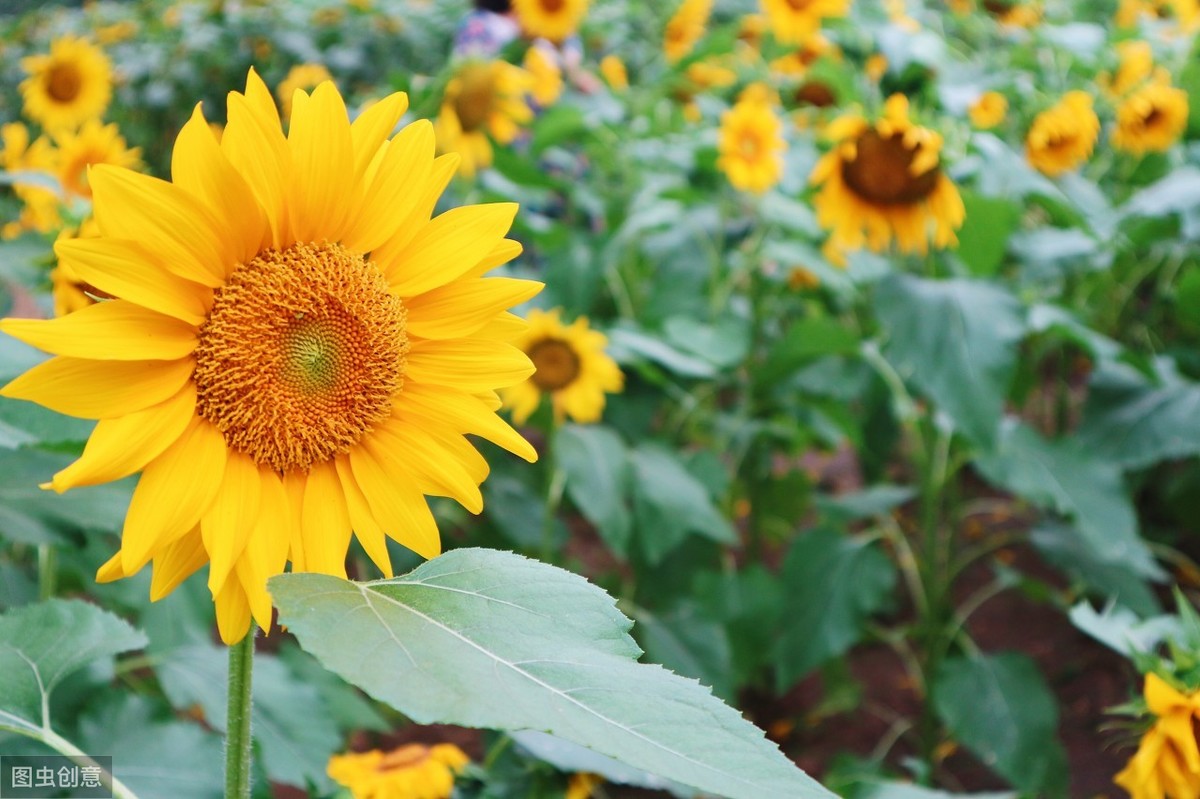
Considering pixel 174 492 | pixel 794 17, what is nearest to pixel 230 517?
pixel 174 492

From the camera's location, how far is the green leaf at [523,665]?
55 centimetres

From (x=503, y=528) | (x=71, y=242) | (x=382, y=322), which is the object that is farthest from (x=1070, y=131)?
(x=71, y=242)

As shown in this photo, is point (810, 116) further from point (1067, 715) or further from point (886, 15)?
point (1067, 715)

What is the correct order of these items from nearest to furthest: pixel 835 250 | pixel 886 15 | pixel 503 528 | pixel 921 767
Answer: pixel 921 767 < pixel 503 528 < pixel 835 250 < pixel 886 15

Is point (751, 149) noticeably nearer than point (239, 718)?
No

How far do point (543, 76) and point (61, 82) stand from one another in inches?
60.2

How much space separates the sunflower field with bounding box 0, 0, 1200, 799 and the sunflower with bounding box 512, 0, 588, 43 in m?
0.01

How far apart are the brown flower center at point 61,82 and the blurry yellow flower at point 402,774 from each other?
9.69 feet

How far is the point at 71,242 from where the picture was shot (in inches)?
24.2

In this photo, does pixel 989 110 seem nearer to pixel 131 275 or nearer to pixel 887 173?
pixel 887 173

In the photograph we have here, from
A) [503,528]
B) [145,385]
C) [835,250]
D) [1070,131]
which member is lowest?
[503,528]

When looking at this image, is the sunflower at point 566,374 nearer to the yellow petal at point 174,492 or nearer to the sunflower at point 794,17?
the yellow petal at point 174,492

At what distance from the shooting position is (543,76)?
10.3ft

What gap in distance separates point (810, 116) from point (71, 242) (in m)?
2.94
